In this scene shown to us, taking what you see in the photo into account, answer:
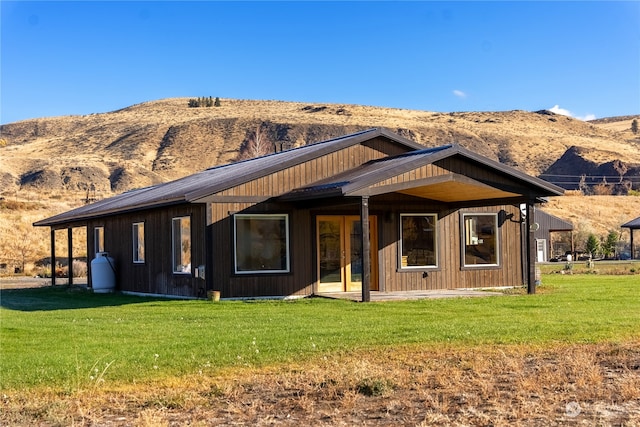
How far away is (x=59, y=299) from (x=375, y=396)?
15360mm

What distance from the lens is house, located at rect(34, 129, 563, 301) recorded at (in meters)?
18.5

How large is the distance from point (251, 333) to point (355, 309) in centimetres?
386

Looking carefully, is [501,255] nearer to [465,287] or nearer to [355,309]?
[465,287]

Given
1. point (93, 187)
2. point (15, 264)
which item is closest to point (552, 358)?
point (15, 264)

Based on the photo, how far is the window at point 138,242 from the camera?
22422mm

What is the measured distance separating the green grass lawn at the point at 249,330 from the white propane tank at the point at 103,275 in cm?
486

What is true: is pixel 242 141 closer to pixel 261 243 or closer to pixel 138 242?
pixel 138 242

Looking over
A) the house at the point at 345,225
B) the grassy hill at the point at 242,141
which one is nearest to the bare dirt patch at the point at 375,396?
the house at the point at 345,225

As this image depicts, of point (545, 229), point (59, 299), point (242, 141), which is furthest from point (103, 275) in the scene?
point (242, 141)

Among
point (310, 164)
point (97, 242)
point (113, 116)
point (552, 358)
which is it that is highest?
point (113, 116)

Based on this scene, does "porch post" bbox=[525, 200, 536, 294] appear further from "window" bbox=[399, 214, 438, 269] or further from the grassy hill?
the grassy hill

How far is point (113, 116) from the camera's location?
359 feet

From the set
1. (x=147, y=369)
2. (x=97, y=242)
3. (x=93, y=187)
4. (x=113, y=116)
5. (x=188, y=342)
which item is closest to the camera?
(x=147, y=369)

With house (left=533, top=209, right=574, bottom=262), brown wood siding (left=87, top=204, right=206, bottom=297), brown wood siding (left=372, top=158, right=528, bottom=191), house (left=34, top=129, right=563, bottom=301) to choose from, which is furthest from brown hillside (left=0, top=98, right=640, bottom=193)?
brown wood siding (left=372, top=158, right=528, bottom=191)
